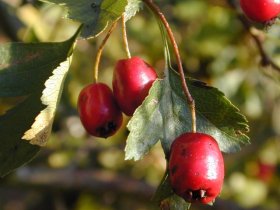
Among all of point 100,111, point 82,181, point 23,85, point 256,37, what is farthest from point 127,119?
point 100,111

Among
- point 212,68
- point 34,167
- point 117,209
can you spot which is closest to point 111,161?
point 117,209

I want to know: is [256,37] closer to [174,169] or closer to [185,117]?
[185,117]

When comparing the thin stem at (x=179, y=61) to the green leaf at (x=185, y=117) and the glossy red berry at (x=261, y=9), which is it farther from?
the glossy red berry at (x=261, y=9)

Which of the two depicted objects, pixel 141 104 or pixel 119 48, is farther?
pixel 119 48

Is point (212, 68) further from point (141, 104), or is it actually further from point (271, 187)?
point (141, 104)

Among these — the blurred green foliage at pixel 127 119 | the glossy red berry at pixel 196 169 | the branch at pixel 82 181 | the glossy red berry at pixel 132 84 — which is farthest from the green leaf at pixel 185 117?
the branch at pixel 82 181

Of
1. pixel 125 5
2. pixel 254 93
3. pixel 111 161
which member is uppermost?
pixel 125 5

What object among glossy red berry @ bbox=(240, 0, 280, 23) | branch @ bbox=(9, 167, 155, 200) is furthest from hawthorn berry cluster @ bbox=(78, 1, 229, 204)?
branch @ bbox=(9, 167, 155, 200)

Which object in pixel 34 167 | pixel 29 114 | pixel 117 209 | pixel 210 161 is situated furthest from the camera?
pixel 117 209
